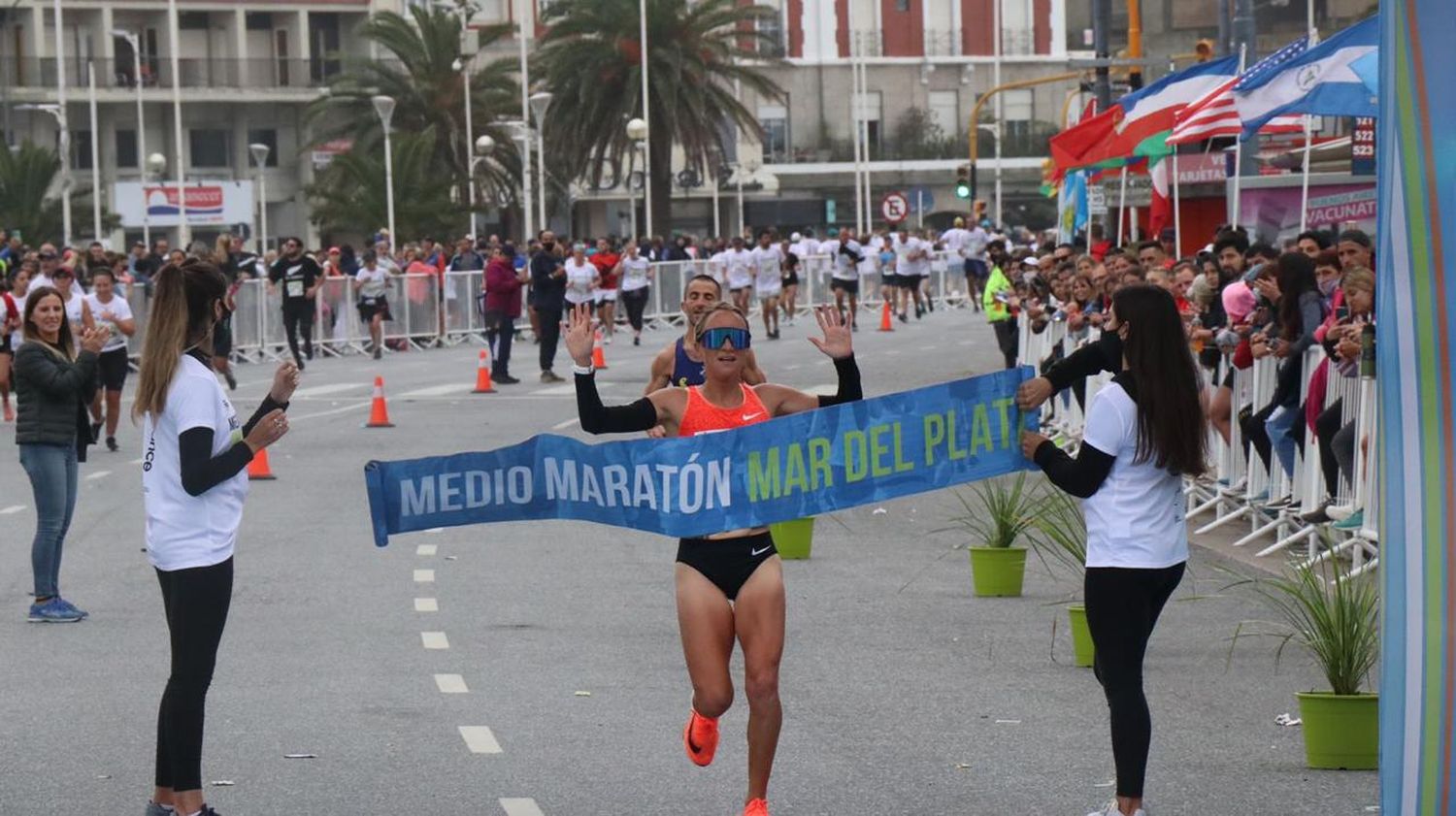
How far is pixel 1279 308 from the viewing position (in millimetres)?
14109

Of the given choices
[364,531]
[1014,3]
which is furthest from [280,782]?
[1014,3]

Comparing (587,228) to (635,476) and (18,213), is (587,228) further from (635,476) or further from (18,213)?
(635,476)

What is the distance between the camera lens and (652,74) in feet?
188

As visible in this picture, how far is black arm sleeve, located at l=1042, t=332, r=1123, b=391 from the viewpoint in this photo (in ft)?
25.1

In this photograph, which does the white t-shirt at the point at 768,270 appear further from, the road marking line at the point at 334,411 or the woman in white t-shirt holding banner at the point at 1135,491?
the woman in white t-shirt holding banner at the point at 1135,491

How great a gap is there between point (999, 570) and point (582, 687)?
344cm

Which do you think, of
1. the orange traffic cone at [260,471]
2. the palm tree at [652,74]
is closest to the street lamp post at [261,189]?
the palm tree at [652,74]

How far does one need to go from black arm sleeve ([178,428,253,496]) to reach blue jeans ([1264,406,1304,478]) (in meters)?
8.12

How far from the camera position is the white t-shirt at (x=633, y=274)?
139 feet

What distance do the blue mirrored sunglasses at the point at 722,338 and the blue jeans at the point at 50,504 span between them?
5730 millimetres

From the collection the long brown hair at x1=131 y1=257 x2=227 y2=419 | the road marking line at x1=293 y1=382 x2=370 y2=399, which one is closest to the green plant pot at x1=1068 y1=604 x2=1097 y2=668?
the long brown hair at x1=131 y1=257 x2=227 y2=419

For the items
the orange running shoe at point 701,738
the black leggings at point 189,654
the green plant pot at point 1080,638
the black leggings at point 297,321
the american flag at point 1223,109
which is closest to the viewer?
the black leggings at point 189,654

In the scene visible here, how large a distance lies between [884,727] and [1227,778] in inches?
58.8

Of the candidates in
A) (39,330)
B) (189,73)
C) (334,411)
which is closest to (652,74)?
(189,73)
